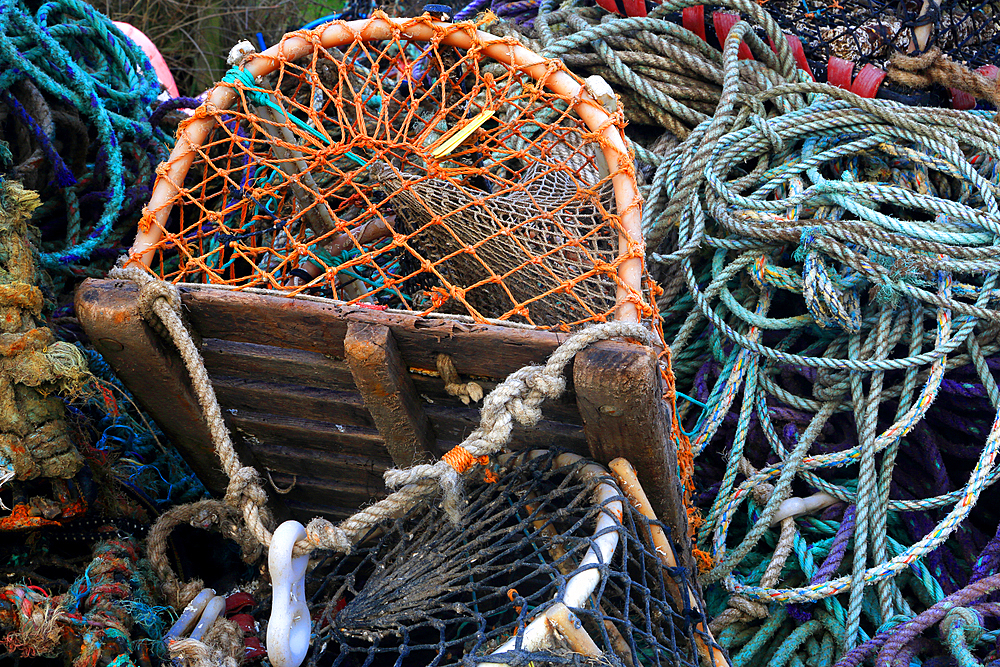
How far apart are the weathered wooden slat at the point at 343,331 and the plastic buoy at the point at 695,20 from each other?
6.36ft

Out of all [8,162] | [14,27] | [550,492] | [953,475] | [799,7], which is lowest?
[953,475]

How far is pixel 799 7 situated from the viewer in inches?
118

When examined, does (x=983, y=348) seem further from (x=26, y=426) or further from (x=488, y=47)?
(x=26, y=426)

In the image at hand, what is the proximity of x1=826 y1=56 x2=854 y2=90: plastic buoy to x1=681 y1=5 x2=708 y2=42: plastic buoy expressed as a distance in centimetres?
48

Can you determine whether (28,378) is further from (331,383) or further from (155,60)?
(155,60)

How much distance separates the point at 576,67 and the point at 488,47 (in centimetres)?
99

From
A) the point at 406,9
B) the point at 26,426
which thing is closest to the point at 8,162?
the point at 26,426

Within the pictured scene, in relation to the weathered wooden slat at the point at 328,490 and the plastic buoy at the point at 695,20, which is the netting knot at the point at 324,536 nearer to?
the weathered wooden slat at the point at 328,490

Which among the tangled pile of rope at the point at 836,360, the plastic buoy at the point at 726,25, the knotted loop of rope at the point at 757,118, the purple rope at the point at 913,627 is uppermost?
the plastic buoy at the point at 726,25

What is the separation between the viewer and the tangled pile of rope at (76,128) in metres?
2.26

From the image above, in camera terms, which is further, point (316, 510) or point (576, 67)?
point (576, 67)

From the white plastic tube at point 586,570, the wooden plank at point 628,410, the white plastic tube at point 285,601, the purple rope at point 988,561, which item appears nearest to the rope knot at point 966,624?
the purple rope at point 988,561

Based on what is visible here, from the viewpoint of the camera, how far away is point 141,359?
60.2 inches

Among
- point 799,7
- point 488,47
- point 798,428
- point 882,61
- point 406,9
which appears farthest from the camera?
point 406,9
